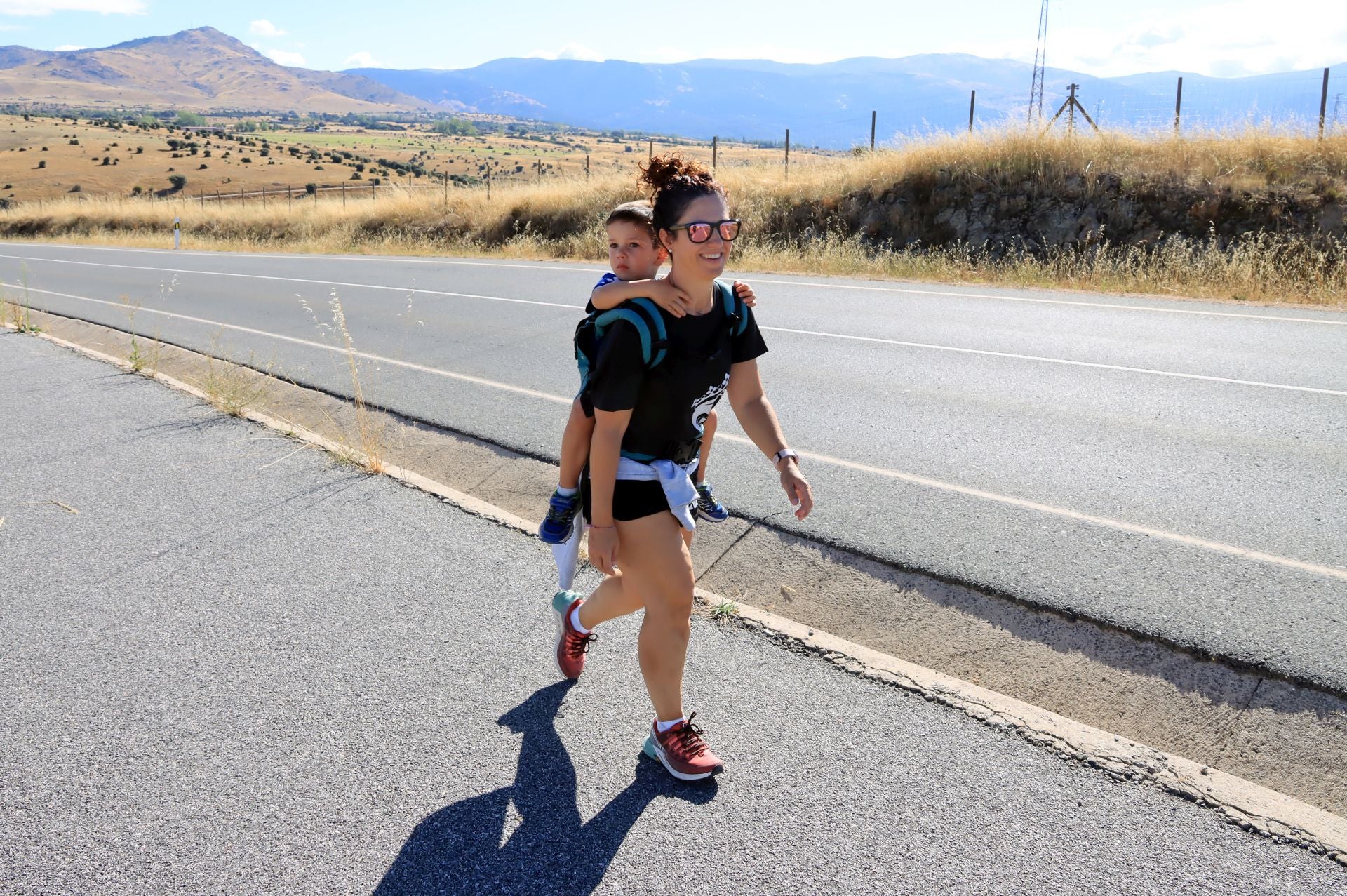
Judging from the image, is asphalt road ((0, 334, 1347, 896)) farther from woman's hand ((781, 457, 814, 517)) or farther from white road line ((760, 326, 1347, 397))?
white road line ((760, 326, 1347, 397))

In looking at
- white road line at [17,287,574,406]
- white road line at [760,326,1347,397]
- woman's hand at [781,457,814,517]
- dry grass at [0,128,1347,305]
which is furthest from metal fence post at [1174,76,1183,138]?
woman's hand at [781,457,814,517]

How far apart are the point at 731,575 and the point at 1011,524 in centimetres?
155

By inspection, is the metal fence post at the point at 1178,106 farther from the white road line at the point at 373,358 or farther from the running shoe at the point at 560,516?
the running shoe at the point at 560,516

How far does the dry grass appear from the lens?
520 inches

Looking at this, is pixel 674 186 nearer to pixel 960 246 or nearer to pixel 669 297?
pixel 669 297

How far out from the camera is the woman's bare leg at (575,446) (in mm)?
2883

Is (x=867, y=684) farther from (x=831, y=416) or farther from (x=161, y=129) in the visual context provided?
(x=161, y=129)

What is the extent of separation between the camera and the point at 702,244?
2684 mm

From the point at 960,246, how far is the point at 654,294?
1505 cm

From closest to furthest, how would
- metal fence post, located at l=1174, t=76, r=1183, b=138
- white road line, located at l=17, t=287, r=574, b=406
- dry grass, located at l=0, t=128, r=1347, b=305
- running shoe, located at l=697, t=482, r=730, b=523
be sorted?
running shoe, located at l=697, t=482, r=730, b=523 < white road line, located at l=17, t=287, r=574, b=406 < dry grass, located at l=0, t=128, r=1347, b=305 < metal fence post, located at l=1174, t=76, r=1183, b=138

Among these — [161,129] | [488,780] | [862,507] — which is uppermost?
[161,129]

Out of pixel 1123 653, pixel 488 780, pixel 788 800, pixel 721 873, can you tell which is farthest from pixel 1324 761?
pixel 488 780

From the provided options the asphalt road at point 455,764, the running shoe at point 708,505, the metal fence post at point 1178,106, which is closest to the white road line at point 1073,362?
the asphalt road at point 455,764

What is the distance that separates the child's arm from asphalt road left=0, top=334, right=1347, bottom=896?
1453mm
